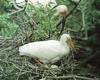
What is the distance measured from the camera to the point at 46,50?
445 centimetres

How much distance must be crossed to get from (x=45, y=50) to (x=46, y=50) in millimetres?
10

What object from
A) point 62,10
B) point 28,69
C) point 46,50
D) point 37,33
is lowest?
point 28,69

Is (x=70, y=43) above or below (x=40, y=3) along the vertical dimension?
below

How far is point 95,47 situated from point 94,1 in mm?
696

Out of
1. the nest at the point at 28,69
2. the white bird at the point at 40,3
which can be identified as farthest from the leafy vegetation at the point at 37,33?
the white bird at the point at 40,3

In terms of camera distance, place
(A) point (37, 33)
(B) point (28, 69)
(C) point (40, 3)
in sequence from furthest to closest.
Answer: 1. (C) point (40, 3)
2. (A) point (37, 33)
3. (B) point (28, 69)

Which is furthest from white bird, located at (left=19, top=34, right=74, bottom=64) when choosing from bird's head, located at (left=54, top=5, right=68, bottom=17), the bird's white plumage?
bird's head, located at (left=54, top=5, right=68, bottom=17)

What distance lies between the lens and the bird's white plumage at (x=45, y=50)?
4.39m

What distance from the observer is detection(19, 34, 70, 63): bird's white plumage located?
14.4ft

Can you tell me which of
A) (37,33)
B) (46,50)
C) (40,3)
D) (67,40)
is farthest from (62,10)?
(40,3)

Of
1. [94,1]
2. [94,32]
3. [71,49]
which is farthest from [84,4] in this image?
[94,32]

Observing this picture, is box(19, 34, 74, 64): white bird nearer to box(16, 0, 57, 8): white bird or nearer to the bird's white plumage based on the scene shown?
the bird's white plumage

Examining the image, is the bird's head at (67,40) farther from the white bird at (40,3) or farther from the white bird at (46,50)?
the white bird at (40,3)

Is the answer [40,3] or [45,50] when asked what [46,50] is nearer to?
[45,50]
